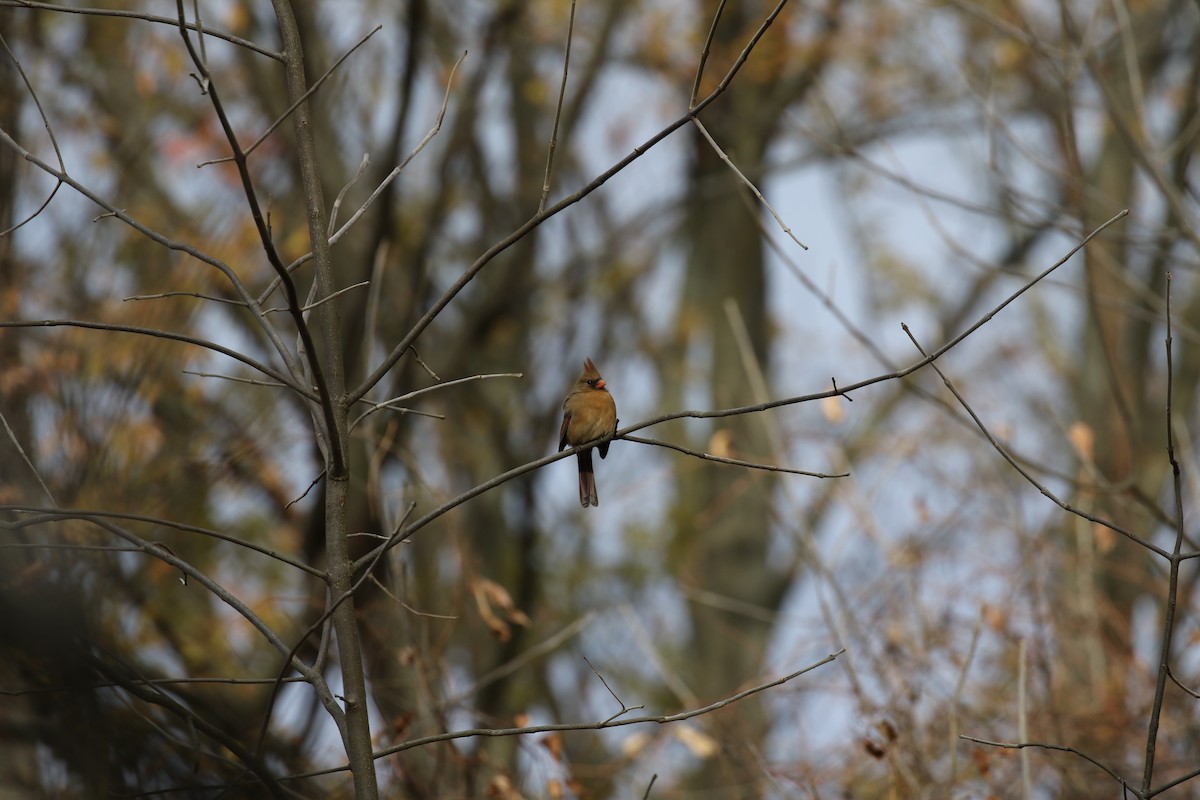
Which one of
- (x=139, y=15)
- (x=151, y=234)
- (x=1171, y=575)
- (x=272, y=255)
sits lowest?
(x=1171, y=575)

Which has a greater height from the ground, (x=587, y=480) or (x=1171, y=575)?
(x=587, y=480)

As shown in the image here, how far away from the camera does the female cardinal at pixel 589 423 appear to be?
Answer: 14.4 ft

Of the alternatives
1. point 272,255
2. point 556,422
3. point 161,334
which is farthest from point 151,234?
point 556,422

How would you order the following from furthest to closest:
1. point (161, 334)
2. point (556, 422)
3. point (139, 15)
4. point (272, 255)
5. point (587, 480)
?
point (556, 422), point (587, 480), point (139, 15), point (161, 334), point (272, 255)

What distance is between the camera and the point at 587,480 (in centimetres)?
442

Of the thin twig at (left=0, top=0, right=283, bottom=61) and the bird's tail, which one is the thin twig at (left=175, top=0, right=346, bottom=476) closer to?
the thin twig at (left=0, top=0, right=283, bottom=61)

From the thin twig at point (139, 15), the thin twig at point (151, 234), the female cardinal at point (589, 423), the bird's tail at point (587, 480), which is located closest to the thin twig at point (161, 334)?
the thin twig at point (151, 234)

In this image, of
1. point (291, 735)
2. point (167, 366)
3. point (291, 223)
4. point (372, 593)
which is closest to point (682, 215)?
point (291, 223)

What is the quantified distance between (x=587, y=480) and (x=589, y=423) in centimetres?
21

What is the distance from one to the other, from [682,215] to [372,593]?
5.31 m

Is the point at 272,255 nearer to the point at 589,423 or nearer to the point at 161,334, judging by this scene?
the point at 161,334

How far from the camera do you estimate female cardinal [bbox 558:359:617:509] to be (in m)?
4.38

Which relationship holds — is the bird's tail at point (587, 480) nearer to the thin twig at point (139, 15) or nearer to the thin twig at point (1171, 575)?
the thin twig at point (139, 15)

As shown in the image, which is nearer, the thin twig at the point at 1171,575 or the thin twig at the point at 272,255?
the thin twig at the point at 272,255
